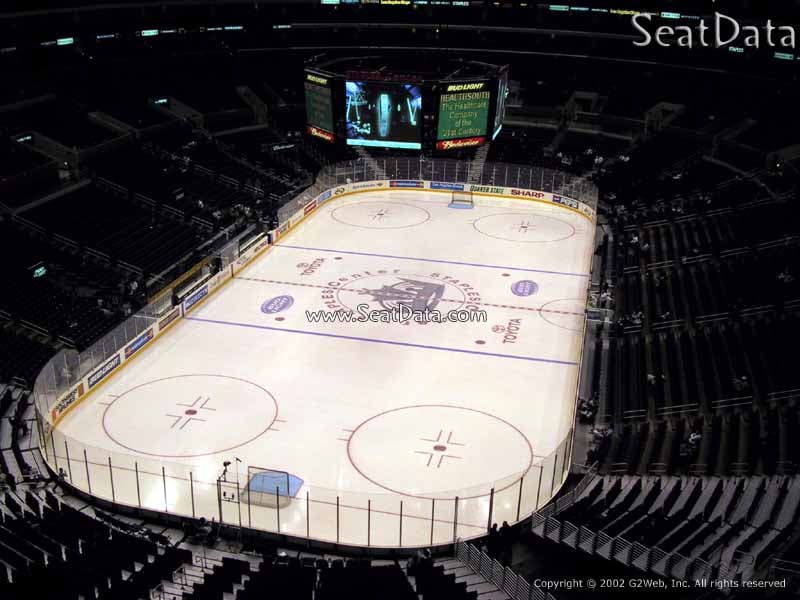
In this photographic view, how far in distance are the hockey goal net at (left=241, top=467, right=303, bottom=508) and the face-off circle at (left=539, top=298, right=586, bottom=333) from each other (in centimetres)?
1139

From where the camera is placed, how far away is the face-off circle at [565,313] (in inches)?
922

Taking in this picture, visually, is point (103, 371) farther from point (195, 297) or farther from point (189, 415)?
point (195, 297)

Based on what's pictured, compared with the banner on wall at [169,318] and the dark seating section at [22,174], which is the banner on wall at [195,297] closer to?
the banner on wall at [169,318]

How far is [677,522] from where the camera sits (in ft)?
42.8

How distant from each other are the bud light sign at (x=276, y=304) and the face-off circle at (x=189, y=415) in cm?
460

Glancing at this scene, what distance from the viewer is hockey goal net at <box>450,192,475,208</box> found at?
3591cm

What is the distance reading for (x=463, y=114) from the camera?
29.7m

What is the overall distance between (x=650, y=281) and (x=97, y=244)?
18.4m

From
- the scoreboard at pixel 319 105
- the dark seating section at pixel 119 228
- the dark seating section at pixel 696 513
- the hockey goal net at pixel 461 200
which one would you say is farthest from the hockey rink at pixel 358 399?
the hockey goal net at pixel 461 200

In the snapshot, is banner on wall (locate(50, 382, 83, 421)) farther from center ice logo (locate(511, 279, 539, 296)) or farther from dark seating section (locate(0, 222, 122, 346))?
center ice logo (locate(511, 279, 539, 296))

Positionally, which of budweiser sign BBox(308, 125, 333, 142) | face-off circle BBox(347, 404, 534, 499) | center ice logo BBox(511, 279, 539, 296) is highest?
budweiser sign BBox(308, 125, 333, 142)

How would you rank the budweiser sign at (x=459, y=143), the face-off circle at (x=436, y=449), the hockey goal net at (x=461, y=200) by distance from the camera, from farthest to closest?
the hockey goal net at (x=461, y=200) < the budweiser sign at (x=459, y=143) < the face-off circle at (x=436, y=449)

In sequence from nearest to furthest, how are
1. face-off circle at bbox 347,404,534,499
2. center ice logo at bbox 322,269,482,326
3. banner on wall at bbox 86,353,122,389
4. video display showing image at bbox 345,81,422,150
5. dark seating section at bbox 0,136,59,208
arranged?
face-off circle at bbox 347,404,534,499 < banner on wall at bbox 86,353,122,389 < center ice logo at bbox 322,269,482,326 < video display showing image at bbox 345,81,422,150 < dark seating section at bbox 0,136,59,208

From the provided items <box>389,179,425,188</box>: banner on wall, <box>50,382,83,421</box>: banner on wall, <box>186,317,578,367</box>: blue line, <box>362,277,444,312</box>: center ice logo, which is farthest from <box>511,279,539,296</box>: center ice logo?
<box>50,382,83,421</box>: banner on wall
